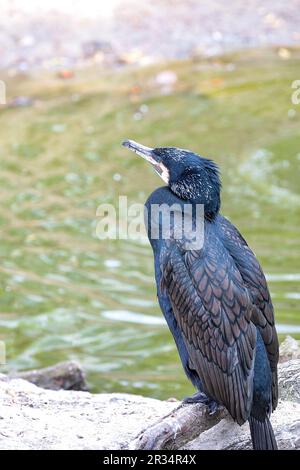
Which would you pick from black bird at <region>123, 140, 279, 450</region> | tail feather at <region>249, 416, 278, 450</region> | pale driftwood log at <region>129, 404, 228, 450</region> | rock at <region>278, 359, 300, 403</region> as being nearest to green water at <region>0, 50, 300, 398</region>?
rock at <region>278, 359, 300, 403</region>

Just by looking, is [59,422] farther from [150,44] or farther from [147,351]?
[150,44]

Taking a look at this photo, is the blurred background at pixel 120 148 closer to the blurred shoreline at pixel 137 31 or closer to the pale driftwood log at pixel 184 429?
the blurred shoreline at pixel 137 31

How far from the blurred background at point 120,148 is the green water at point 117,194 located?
2 centimetres

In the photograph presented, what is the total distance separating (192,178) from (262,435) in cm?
108

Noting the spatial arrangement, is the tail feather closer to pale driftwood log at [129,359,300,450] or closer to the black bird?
the black bird

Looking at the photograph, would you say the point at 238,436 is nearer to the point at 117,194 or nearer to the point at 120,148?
the point at 117,194

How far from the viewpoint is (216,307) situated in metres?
4.19

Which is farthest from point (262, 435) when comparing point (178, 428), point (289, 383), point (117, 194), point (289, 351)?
point (117, 194)

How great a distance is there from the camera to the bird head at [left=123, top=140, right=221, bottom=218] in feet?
A: 14.4

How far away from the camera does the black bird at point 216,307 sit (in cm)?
414

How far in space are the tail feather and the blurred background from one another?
8.90ft

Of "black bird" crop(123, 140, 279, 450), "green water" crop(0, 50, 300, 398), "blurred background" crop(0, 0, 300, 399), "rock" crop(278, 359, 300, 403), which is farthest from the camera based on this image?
"blurred background" crop(0, 0, 300, 399)

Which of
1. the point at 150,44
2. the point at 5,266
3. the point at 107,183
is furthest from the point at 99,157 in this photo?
the point at 150,44

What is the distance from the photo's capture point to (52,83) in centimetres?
1366
